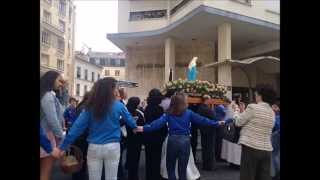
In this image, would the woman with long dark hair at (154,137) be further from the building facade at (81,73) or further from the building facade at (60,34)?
the building facade at (81,73)

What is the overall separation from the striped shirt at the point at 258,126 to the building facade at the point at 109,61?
47966 mm

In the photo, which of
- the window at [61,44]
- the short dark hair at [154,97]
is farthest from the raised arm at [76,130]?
the window at [61,44]

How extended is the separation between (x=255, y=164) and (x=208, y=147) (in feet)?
A: 11.0

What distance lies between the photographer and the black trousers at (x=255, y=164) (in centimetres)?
490

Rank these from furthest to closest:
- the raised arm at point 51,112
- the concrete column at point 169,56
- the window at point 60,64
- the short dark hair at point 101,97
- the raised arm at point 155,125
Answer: the window at point 60,64
the concrete column at point 169,56
the raised arm at point 155,125
the short dark hair at point 101,97
the raised arm at point 51,112

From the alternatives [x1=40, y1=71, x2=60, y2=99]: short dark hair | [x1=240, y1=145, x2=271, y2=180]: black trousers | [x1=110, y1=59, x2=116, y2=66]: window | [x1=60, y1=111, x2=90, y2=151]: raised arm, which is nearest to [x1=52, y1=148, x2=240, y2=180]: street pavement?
[x1=240, y1=145, x2=271, y2=180]: black trousers

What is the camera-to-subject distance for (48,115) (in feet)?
14.3

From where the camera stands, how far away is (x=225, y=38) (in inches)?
856

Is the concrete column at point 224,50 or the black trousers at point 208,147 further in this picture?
the concrete column at point 224,50

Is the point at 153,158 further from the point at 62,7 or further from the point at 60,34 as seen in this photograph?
the point at 62,7

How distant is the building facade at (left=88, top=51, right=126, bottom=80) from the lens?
53.3 metres
